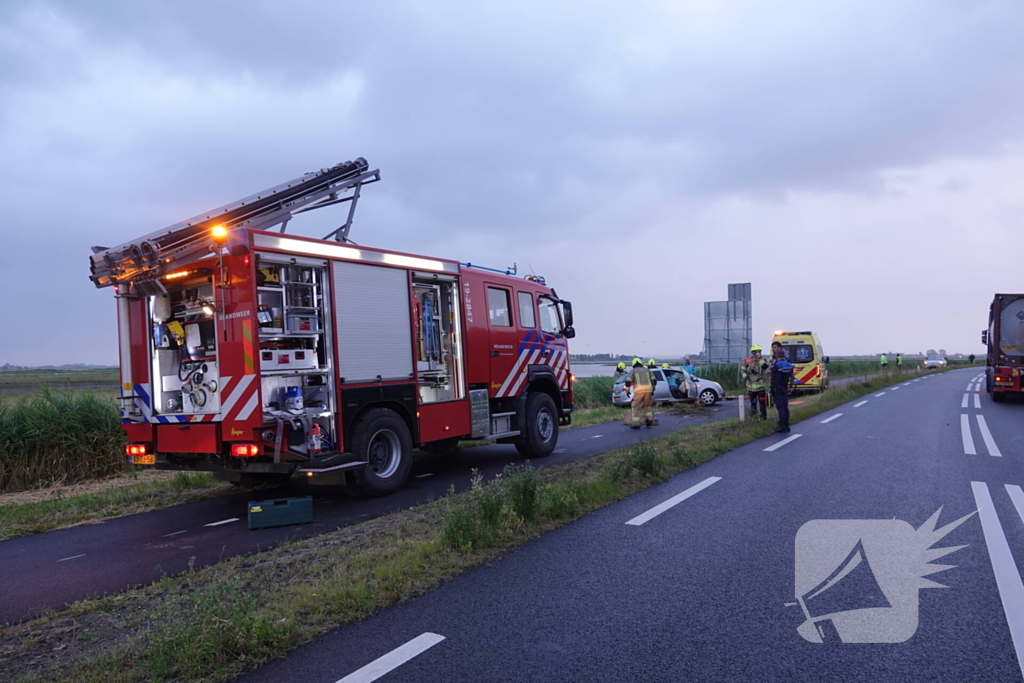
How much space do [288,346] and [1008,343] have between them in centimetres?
2186

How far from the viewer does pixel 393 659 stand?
3658 millimetres

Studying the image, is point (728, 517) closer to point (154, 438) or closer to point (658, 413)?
point (154, 438)

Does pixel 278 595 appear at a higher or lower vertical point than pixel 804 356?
lower

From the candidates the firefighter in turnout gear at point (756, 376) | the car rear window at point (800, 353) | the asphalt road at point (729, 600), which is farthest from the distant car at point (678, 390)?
the asphalt road at point (729, 600)

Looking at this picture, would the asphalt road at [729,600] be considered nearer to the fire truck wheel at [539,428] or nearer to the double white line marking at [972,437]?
the double white line marking at [972,437]

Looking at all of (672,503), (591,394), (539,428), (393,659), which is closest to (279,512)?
(393,659)

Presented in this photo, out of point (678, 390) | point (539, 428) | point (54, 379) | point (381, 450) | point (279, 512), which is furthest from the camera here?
point (678, 390)

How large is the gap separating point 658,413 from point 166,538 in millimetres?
16352

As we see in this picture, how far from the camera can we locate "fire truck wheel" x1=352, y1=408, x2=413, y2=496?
836 centimetres

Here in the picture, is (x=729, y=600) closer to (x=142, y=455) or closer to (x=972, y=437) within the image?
(x=142, y=455)

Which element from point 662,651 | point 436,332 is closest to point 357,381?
point 436,332

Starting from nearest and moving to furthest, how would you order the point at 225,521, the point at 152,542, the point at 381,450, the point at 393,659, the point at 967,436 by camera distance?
the point at 393,659, the point at 152,542, the point at 225,521, the point at 381,450, the point at 967,436

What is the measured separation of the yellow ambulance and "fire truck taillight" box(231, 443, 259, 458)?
23609 mm

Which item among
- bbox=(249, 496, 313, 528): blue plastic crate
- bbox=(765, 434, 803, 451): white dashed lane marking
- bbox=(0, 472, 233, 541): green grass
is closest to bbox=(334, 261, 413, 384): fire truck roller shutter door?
bbox=(249, 496, 313, 528): blue plastic crate
